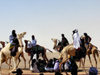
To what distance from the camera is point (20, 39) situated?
598 inches

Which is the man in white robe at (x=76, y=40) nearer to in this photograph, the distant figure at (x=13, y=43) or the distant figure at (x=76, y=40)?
the distant figure at (x=76, y=40)

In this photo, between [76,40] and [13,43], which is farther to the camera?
[13,43]

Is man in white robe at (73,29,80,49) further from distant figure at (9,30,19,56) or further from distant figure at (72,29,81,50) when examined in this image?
distant figure at (9,30,19,56)

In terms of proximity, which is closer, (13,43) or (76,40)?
(76,40)

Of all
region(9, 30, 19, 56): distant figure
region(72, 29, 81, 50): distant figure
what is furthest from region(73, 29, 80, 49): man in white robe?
region(9, 30, 19, 56): distant figure

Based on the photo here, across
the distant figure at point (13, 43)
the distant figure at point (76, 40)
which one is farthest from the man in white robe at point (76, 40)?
the distant figure at point (13, 43)

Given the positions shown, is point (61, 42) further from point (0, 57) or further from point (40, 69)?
point (0, 57)

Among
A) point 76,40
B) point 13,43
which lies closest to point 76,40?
point 76,40

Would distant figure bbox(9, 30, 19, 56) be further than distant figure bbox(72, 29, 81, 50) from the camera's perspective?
Yes

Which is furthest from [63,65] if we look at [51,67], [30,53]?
[30,53]

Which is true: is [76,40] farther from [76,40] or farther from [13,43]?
[13,43]

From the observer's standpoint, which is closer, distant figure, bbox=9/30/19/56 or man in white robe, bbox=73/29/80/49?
man in white robe, bbox=73/29/80/49

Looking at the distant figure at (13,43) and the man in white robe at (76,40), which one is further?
the distant figure at (13,43)

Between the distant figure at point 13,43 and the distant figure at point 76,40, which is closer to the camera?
the distant figure at point 76,40
